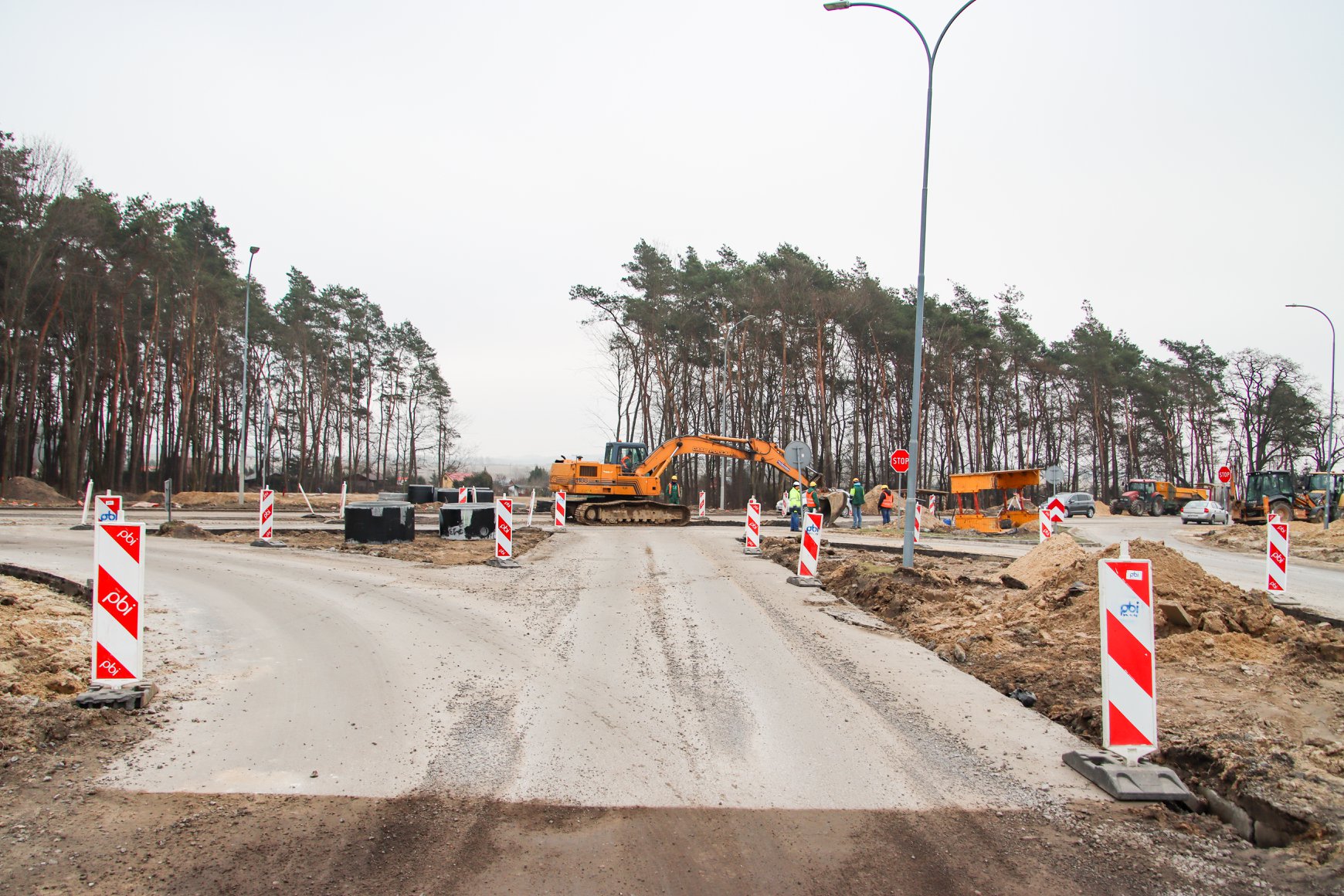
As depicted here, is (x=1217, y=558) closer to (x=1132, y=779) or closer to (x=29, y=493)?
(x=1132, y=779)

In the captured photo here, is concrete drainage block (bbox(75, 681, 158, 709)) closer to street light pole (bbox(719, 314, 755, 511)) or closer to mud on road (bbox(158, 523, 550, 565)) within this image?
mud on road (bbox(158, 523, 550, 565))

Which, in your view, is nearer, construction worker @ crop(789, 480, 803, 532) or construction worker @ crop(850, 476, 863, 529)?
construction worker @ crop(789, 480, 803, 532)

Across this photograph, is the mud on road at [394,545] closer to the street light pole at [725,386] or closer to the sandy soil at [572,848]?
the sandy soil at [572,848]

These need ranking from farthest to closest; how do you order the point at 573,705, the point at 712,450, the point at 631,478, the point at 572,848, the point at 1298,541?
1. the point at 712,450
2. the point at 631,478
3. the point at 1298,541
4. the point at 573,705
5. the point at 572,848

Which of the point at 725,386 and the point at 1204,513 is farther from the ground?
the point at 725,386

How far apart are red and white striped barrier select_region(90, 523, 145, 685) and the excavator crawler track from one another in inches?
914

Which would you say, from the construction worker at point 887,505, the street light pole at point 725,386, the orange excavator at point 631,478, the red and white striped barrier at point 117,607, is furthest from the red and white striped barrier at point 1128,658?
the street light pole at point 725,386

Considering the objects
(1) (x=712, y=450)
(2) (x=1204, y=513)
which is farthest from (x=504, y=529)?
(2) (x=1204, y=513)

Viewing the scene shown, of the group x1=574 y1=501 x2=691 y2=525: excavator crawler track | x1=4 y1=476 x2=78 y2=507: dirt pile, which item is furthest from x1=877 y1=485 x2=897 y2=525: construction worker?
x1=4 y1=476 x2=78 y2=507: dirt pile

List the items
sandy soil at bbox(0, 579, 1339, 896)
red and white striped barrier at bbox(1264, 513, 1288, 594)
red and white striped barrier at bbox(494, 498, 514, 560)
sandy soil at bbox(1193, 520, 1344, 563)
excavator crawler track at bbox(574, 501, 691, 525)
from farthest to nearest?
excavator crawler track at bbox(574, 501, 691, 525) < sandy soil at bbox(1193, 520, 1344, 563) < red and white striped barrier at bbox(494, 498, 514, 560) < red and white striped barrier at bbox(1264, 513, 1288, 594) < sandy soil at bbox(0, 579, 1339, 896)

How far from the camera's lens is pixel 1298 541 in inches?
942

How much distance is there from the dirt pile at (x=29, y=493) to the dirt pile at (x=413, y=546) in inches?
829

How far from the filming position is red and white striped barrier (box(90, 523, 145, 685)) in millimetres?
6047

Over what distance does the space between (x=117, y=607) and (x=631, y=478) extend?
930 inches
